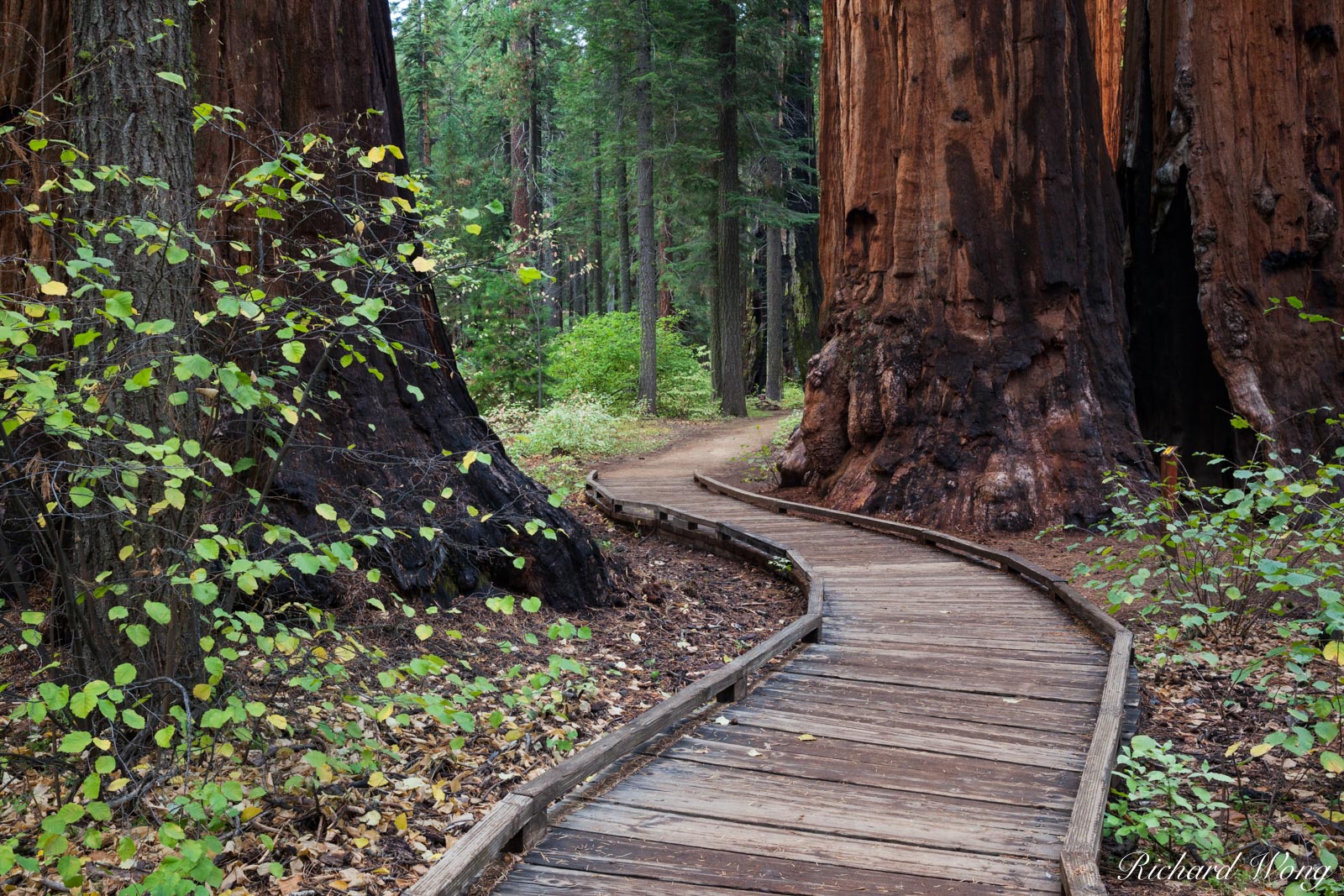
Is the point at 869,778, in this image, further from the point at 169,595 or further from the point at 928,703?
the point at 169,595

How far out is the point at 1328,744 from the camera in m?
4.43

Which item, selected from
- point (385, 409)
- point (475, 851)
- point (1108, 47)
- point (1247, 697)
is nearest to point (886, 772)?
point (475, 851)

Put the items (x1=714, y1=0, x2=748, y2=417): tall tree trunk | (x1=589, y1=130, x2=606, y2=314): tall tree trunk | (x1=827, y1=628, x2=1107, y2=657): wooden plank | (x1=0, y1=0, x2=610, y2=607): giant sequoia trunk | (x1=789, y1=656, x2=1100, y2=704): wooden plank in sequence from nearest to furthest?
(x1=789, y1=656, x2=1100, y2=704): wooden plank, (x1=0, y1=0, x2=610, y2=607): giant sequoia trunk, (x1=827, y1=628, x2=1107, y2=657): wooden plank, (x1=714, y1=0, x2=748, y2=417): tall tree trunk, (x1=589, y1=130, x2=606, y2=314): tall tree trunk

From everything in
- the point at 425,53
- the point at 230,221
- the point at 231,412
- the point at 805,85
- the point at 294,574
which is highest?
the point at 425,53

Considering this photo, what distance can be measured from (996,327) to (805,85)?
17045mm

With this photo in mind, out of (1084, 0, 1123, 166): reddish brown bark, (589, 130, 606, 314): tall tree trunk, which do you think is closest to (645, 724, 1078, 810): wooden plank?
(1084, 0, 1123, 166): reddish brown bark

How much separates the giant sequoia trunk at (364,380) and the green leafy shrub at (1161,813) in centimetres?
302

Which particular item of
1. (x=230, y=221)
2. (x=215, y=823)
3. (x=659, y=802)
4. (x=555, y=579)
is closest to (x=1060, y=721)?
(x=659, y=802)

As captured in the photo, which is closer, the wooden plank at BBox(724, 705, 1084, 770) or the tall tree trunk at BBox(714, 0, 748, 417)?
the wooden plank at BBox(724, 705, 1084, 770)

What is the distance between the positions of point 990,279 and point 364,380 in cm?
713

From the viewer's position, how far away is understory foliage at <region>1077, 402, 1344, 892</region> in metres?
3.62

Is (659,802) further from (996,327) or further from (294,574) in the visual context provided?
(996,327)

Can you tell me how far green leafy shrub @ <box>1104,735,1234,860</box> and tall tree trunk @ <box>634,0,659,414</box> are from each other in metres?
20.2

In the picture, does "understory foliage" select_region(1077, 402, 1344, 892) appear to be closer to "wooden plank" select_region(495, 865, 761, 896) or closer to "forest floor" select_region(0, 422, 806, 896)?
"wooden plank" select_region(495, 865, 761, 896)
